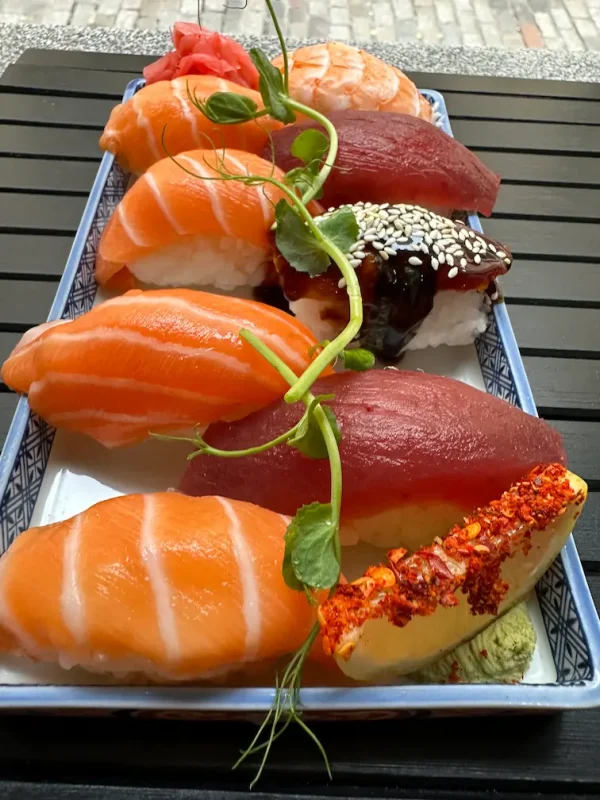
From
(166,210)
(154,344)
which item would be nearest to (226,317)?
(154,344)

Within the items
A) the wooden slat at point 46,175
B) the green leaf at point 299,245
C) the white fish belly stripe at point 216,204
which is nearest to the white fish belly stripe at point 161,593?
the green leaf at point 299,245

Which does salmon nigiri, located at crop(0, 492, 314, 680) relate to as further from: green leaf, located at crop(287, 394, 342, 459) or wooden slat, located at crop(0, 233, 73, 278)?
wooden slat, located at crop(0, 233, 73, 278)

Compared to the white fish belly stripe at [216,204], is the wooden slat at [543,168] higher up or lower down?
lower down

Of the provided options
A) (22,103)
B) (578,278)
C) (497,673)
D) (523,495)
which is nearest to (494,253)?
(578,278)

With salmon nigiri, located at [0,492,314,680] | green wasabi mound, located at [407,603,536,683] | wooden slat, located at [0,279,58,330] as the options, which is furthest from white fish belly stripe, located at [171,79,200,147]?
green wasabi mound, located at [407,603,536,683]

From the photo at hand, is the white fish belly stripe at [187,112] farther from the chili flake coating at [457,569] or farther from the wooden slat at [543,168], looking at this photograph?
the chili flake coating at [457,569]

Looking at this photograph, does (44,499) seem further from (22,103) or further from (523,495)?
(22,103)
